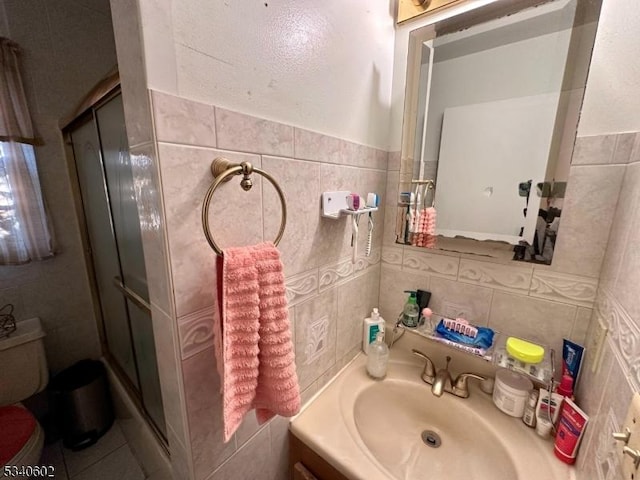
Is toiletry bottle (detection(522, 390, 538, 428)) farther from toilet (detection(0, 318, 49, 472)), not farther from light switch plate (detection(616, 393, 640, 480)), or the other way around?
toilet (detection(0, 318, 49, 472))

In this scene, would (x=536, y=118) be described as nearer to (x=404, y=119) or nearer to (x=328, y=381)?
(x=404, y=119)

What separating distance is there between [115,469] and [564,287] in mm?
2156

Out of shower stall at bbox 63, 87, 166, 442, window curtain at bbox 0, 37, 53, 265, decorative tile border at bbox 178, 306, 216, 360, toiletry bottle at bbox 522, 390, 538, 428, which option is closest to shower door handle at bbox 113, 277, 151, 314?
shower stall at bbox 63, 87, 166, 442

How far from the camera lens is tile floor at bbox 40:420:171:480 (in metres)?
1.29

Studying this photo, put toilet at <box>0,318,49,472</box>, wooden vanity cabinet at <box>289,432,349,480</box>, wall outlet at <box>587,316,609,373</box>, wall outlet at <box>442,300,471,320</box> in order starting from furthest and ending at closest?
toilet at <box>0,318,49,472</box>
wall outlet at <box>442,300,471,320</box>
wooden vanity cabinet at <box>289,432,349,480</box>
wall outlet at <box>587,316,609,373</box>

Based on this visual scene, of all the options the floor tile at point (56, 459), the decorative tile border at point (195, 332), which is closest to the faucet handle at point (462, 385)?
the decorative tile border at point (195, 332)

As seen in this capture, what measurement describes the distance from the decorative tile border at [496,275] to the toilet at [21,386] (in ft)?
6.07

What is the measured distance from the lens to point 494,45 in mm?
757

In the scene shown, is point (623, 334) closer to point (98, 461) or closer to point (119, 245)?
point (119, 245)

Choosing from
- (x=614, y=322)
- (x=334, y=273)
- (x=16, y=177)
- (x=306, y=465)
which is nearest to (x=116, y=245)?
(x=16, y=177)

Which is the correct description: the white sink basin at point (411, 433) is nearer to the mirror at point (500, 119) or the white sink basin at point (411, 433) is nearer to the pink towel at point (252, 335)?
the pink towel at point (252, 335)

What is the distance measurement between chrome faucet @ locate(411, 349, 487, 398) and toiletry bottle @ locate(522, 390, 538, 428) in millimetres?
123

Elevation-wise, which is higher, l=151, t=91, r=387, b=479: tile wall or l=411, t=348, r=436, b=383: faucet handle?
l=151, t=91, r=387, b=479: tile wall

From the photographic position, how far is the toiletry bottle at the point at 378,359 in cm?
94
